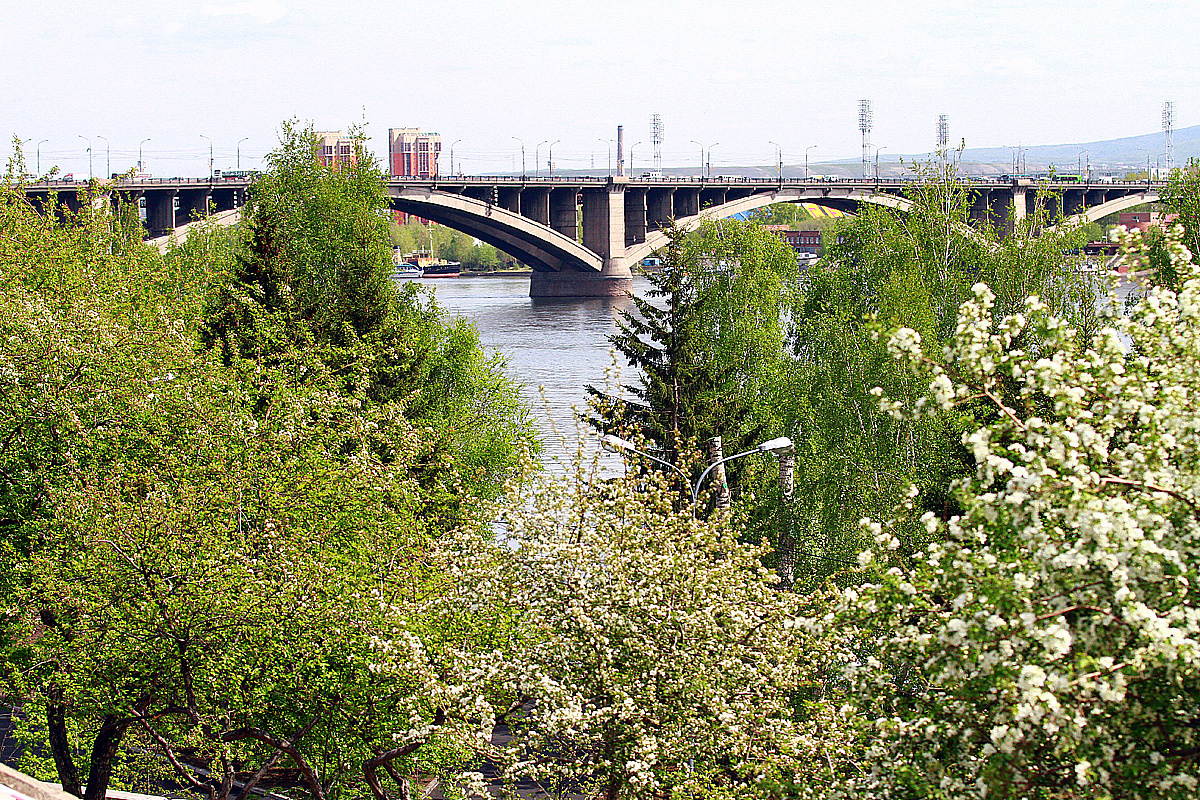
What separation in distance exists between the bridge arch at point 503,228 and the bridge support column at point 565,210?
3.26 ft

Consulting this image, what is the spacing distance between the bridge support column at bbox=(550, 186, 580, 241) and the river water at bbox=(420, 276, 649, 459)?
5.89 m

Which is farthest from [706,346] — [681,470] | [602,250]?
[602,250]

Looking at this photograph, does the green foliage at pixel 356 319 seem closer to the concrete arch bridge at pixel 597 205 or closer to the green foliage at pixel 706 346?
the green foliage at pixel 706 346

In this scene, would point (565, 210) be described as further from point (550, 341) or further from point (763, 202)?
point (550, 341)

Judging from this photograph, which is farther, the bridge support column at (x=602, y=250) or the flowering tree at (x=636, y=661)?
the bridge support column at (x=602, y=250)

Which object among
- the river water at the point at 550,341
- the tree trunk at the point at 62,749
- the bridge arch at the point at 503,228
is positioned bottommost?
the tree trunk at the point at 62,749

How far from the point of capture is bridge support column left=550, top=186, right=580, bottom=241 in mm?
102125

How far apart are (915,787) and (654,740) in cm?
432

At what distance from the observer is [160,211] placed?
79.8 meters

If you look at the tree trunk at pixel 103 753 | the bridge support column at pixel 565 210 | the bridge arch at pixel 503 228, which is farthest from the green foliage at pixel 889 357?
the bridge support column at pixel 565 210

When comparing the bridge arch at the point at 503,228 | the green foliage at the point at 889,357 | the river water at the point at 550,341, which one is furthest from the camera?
the bridge arch at the point at 503,228

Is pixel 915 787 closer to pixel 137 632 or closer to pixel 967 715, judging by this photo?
pixel 967 715

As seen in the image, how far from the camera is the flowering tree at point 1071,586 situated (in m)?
6.50

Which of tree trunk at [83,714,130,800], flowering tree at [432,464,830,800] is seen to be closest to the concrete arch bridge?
tree trunk at [83,714,130,800]
